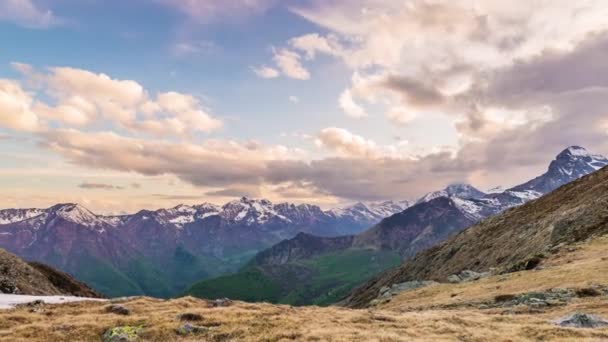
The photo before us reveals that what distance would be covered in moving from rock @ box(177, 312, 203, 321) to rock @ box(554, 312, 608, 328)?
27.7 metres

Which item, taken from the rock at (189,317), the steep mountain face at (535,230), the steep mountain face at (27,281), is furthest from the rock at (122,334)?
the steep mountain face at (27,281)

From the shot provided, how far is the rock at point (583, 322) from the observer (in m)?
29.0

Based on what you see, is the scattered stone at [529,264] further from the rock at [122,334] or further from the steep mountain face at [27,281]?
the steep mountain face at [27,281]

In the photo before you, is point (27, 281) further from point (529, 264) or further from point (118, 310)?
point (529, 264)

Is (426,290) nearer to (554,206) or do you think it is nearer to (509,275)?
(509,275)

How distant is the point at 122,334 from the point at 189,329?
15.5 feet

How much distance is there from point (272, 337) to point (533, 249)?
78.6 meters

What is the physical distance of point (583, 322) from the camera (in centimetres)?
2933

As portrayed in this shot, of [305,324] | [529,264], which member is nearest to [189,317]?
[305,324]

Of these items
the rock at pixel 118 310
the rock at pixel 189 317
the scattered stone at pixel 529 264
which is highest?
the scattered stone at pixel 529 264

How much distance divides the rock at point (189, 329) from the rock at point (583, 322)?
83.8ft

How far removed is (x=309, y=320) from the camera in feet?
121

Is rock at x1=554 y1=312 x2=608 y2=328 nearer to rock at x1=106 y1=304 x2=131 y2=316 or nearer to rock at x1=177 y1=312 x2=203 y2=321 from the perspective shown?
rock at x1=177 y1=312 x2=203 y2=321

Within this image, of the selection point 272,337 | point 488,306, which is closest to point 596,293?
point 488,306
